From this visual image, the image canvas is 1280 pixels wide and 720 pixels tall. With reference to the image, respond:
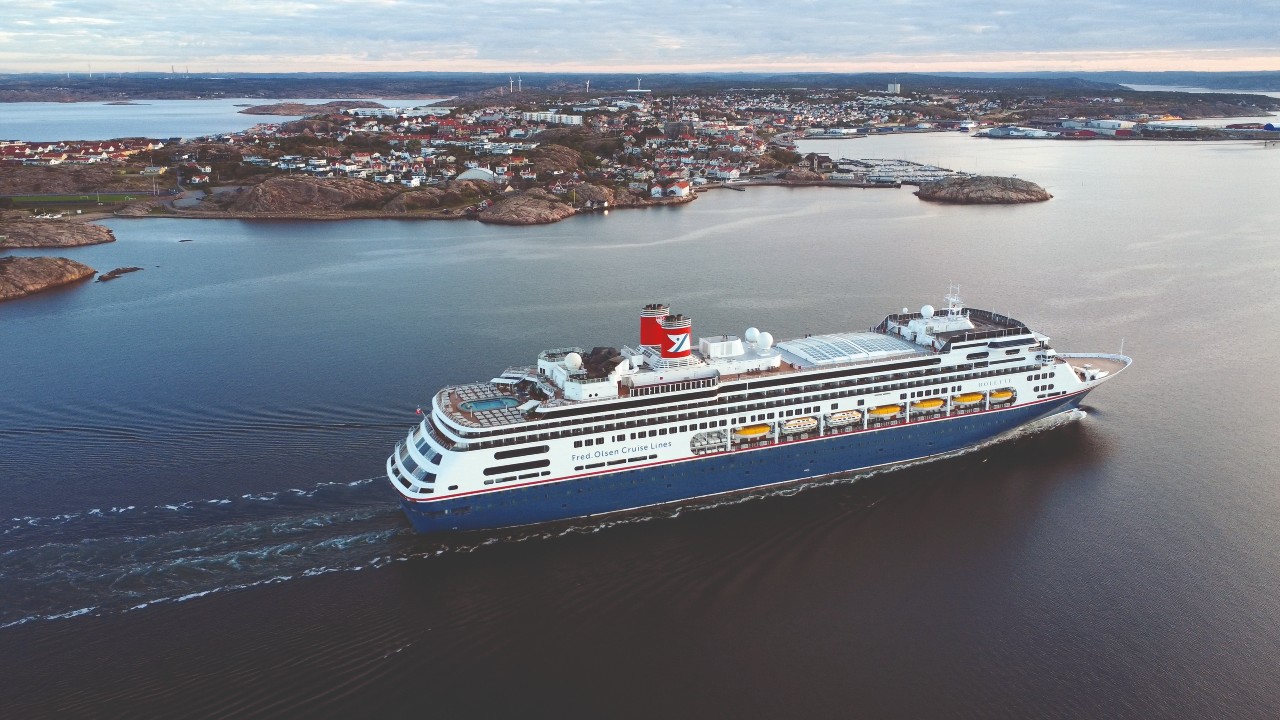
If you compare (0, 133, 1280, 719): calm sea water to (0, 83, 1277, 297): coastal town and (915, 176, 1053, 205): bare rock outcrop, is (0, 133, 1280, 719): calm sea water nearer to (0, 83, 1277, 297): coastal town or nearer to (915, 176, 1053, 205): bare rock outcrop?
(0, 83, 1277, 297): coastal town

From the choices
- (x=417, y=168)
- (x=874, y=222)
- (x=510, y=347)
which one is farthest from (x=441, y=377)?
(x=417, y=168)

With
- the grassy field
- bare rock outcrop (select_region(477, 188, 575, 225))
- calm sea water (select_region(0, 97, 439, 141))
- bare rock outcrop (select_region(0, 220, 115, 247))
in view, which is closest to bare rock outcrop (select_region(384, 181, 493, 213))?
bare rock outcrop (select_region(477, 188, 575, 225))

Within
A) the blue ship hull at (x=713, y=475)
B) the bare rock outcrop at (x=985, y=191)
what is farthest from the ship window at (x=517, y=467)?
the bare rock outcrop at (x=985, y=191)

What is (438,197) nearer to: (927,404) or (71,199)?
(71,199)

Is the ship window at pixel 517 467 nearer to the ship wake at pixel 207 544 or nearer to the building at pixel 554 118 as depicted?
the ship wake at pixel 207 544

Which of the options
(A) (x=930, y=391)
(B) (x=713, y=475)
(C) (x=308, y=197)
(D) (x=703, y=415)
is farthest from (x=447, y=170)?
(B) (x=713, y=475)

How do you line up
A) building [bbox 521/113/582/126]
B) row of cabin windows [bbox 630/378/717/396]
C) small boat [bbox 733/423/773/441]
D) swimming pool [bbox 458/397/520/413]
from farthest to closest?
building [bbox 521/113/582/126]
small boat [bbox 733/423/773/441]
row of cabin windows [bbox 630/378/717/396]
swimming pool [bbox 458/397/520/413]

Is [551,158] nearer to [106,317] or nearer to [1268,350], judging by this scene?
[106,317]
